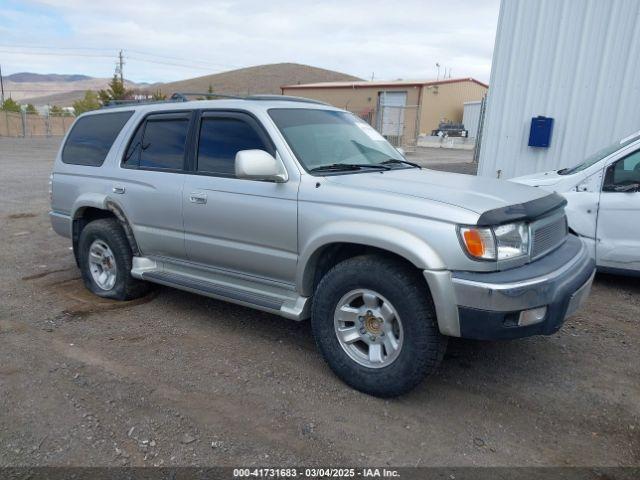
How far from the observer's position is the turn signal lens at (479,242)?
9.49 feet

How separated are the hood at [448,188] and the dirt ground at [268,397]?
1.27m

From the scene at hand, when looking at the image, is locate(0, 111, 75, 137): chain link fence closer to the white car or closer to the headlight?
the white car

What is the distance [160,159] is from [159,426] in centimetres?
237

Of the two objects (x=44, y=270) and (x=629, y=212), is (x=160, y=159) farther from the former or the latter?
(x=629, y=212)

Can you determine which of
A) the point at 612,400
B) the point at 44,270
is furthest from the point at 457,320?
the point at 44,270

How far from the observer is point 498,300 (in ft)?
9.26

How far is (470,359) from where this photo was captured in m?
3.90

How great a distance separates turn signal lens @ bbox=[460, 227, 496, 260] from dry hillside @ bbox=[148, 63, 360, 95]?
99.9m

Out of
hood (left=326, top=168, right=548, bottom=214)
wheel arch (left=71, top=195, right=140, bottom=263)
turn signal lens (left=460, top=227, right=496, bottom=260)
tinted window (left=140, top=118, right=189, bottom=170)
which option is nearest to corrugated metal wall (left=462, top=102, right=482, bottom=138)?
wheel arch (left=71, top=195, right=140, bottom=263)

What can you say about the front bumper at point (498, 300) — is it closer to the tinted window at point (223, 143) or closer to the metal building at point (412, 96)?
the tinted window at point (223, 143)

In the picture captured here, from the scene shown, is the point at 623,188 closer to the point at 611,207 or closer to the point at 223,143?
the point at 611,207

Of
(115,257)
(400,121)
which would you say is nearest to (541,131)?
(115,257)

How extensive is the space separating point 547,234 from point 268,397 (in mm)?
2088

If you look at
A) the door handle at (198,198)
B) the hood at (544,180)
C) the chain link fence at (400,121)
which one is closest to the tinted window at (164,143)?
the door handle at (198,198)
